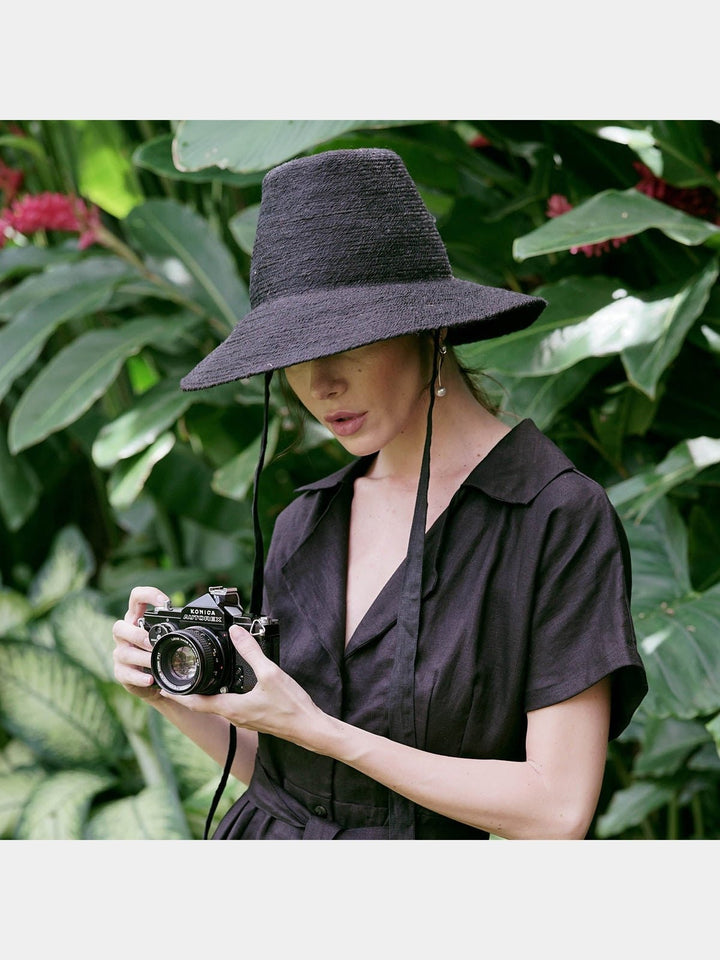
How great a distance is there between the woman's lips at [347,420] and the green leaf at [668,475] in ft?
2.35

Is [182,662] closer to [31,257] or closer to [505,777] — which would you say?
[505,777]

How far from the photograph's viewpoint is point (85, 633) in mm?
2154

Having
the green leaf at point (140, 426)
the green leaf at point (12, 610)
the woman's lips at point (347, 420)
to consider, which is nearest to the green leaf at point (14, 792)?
the green leaf at point (12, 610)

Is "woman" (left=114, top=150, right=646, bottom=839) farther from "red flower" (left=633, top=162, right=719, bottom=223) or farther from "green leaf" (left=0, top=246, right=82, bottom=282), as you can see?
"green leaf" (left=0, top=246, right=82, bottom=282)

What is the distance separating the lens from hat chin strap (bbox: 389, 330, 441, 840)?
31.7 inches

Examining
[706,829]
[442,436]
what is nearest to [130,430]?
[442,436]

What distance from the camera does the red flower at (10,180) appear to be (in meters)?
2.47

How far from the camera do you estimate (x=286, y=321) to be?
2.52 feet

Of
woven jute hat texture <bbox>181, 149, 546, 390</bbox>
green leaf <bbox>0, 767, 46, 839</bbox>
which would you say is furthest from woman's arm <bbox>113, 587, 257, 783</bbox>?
green leaf <bbox>0, 767, 46, 839</bbox>

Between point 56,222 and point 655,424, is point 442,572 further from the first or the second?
point 56,222

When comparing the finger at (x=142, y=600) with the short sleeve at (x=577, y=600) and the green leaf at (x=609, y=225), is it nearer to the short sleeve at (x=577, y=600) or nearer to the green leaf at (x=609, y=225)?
the short sleeve at (x=577, y=600)

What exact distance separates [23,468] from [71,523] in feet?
1.78

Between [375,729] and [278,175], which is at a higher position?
[278,175]

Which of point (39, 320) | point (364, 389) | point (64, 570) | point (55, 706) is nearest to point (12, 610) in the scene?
point (64, 570)
